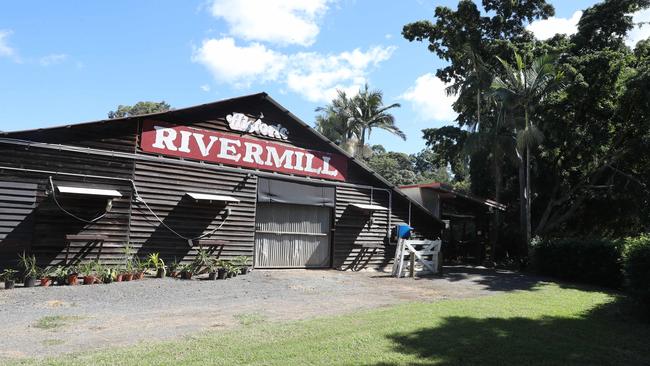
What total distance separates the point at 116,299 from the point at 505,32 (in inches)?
799

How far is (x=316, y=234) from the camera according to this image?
15445 millimetres

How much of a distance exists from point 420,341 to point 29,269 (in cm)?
885

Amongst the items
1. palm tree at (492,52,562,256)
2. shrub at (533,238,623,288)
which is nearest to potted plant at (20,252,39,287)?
shrub at (533,238,623,288)

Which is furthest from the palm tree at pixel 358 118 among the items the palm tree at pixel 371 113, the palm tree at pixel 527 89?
the palm tree at pixel 527 89

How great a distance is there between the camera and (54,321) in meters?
7.06

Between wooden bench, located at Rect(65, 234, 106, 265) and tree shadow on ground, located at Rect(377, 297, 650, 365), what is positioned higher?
wooden bench, located at Rect(65, 234, 106, 265)

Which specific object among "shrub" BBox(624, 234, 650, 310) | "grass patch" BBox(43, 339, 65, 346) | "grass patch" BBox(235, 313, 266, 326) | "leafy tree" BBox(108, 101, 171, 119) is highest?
"leafy tree" BBox(108, 101, 171, 119)

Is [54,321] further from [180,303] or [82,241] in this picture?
[82,241]

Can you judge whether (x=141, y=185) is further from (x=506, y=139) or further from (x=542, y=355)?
(x=506, y=139)

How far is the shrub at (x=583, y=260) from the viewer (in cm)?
1366

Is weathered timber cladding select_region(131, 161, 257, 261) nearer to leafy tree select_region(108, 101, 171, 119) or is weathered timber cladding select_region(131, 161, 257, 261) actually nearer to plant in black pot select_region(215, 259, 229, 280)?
plant in black pot select_region(215, 259, 229, 280)

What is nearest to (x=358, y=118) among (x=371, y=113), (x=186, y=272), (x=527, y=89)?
(x=371, y=113)

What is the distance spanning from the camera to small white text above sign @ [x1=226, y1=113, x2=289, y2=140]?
13.8 m

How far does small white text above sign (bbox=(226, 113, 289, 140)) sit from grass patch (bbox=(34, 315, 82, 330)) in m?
7.56
